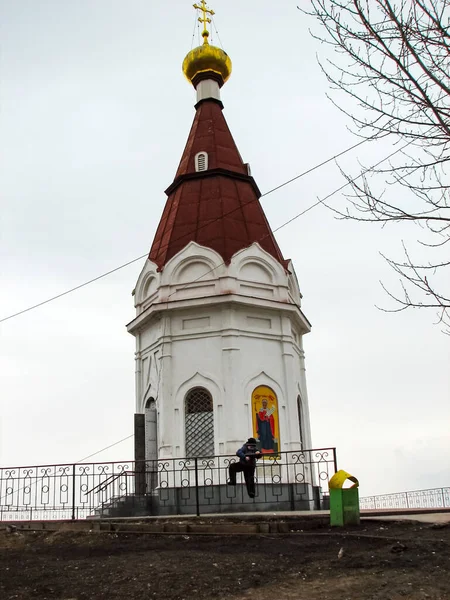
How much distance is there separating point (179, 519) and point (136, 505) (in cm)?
435

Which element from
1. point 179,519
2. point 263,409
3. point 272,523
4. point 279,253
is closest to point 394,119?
point 272,523

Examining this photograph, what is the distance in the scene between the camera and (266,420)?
1678 cm

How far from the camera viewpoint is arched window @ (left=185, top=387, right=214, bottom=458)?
16469 mm

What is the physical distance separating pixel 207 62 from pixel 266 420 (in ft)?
37.9

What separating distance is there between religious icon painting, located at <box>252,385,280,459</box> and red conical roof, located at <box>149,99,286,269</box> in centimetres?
357

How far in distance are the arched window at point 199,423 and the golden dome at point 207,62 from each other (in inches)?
417

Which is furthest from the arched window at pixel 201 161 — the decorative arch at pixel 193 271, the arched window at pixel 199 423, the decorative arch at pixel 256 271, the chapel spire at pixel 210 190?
the arched window at pixel 199 423

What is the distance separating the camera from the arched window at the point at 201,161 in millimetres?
19922

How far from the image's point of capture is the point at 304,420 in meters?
18.3

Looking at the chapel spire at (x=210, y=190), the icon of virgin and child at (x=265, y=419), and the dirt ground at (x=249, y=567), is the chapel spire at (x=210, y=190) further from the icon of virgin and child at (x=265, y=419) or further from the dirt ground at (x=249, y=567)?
the dirt ground at (x=249, y=567)

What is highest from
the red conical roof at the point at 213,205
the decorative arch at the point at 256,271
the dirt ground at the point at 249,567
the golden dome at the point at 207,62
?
the golden dome at the point at 207,62

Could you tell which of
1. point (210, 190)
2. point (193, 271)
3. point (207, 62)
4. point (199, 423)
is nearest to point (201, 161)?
point (210, 190)

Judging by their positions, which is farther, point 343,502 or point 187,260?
point 187,260

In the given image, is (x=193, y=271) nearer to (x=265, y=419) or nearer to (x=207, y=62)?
(x=265, y=419)
